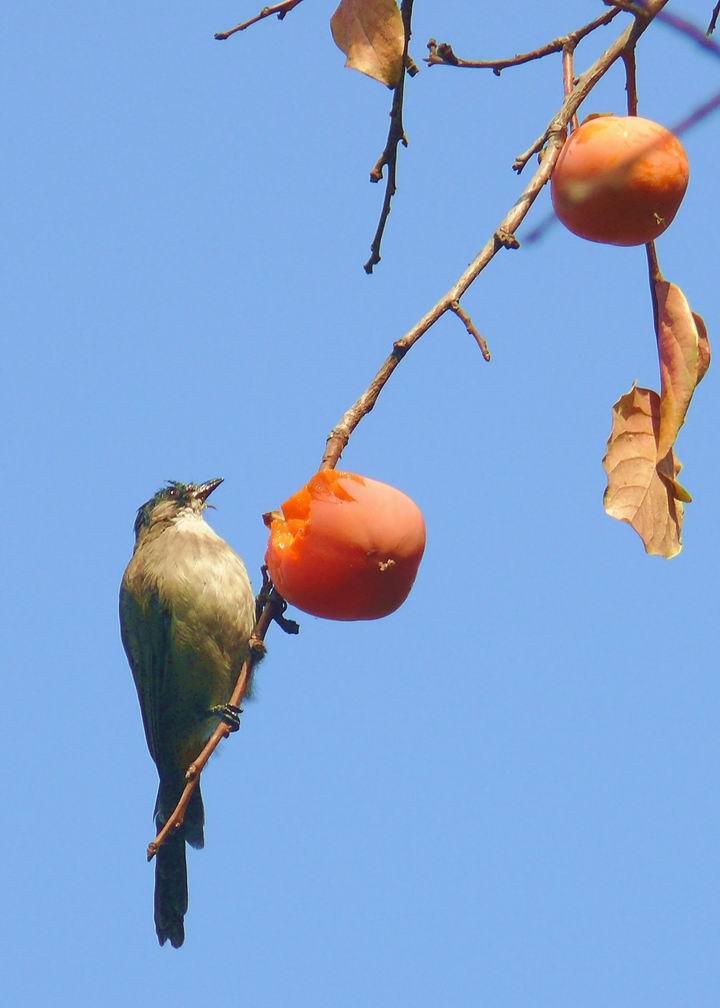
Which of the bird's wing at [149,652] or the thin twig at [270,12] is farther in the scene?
the bird's wing at [149,652]

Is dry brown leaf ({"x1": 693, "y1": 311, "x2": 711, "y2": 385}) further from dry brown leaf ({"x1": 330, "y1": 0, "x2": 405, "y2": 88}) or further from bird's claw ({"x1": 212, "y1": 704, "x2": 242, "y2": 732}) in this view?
bird's claw ({"x1": 212, "y1": 704, "x2": 242, "y2": 732})

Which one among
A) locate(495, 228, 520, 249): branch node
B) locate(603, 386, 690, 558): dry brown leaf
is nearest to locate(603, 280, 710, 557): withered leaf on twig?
locate(603, 386, 690, 558): dry brown leaf

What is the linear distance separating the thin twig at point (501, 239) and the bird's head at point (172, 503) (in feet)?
17.6

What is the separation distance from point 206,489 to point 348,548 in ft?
17.6

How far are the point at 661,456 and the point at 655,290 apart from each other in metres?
0.29

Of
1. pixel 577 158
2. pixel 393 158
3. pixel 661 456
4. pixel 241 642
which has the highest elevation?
pixel 241 642

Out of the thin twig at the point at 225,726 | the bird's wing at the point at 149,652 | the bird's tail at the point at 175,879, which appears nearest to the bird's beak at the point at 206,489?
the bird's wing at the point at 149,652

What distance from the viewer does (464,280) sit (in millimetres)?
1946

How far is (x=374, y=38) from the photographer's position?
249 cm

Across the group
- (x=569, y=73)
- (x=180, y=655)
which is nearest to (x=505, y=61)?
(x=569, y=73)

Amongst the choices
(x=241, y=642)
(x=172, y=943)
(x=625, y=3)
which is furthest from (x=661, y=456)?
(x=172, y=943)

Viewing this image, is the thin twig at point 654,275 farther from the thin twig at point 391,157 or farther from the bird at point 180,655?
the bird at point 180,655

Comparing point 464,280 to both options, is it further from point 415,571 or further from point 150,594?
point 150,594

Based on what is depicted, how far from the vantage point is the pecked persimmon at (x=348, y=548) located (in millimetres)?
2377
